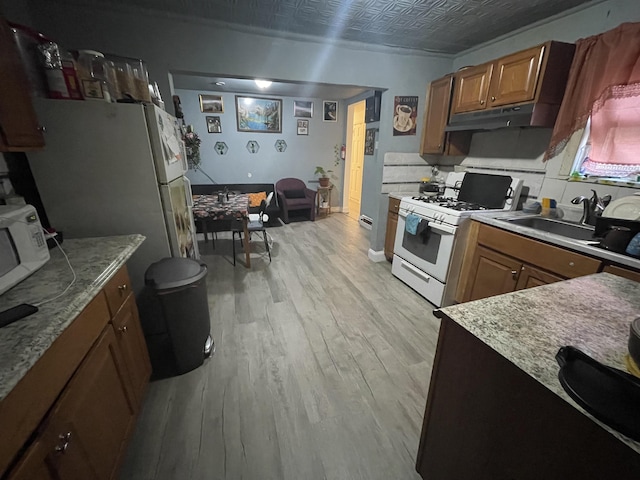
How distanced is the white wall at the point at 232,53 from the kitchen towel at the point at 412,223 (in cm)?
88

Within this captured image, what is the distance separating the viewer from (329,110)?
5.66 m

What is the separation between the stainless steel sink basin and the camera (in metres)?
1.85

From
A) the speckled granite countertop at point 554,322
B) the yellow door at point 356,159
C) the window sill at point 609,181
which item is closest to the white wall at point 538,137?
the window sill at point 609,181

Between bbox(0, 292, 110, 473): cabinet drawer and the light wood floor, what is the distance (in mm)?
739

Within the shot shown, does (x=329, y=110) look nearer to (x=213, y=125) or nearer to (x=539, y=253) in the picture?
(x=213, y=125)

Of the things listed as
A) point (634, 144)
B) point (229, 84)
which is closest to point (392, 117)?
point (634, 144)

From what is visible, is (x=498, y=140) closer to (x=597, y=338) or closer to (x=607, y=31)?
(x=607, y=31)

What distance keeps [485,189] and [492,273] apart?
92cm

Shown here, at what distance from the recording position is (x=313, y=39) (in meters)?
2.44

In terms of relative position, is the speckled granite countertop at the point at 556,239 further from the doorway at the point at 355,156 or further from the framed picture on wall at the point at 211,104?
the framed picture on wall at the point at 211,104

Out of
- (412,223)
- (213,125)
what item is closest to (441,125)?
(412,223)

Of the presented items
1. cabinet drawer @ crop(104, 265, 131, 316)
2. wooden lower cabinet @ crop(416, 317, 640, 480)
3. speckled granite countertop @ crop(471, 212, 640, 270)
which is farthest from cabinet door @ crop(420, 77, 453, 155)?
cabinet drawer @ crop(104, 265, 131, 316)

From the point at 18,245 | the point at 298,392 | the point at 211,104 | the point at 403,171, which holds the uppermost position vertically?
the point at 211,104

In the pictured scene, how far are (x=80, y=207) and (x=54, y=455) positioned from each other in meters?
1.26
